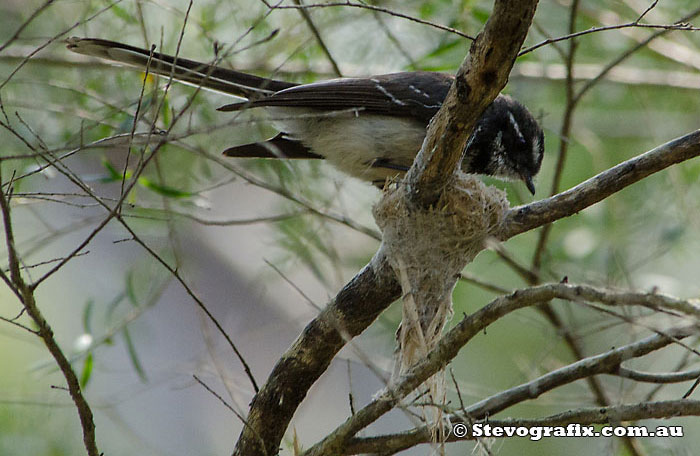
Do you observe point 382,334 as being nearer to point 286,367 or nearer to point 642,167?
point 286,367

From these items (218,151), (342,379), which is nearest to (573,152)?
(342,379)

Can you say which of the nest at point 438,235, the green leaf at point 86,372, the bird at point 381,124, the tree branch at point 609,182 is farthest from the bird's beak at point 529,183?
the green leaf at point 86,372

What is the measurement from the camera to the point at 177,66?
3521mm

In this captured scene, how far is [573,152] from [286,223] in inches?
127

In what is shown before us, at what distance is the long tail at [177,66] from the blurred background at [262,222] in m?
0.18

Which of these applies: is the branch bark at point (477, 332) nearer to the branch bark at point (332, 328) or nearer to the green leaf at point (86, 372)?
the branch bark at point (332, 328)

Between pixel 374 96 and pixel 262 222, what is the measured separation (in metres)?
1.09

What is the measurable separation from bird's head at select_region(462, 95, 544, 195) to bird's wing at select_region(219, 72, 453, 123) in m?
0.28

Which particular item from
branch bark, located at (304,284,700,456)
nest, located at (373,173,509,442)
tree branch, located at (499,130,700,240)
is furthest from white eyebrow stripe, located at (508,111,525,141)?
branch bark, located at (304,284,700,456)

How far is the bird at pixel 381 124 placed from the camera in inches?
160

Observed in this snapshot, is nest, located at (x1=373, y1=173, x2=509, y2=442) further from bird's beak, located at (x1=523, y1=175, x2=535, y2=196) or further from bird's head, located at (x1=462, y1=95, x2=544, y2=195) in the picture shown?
bird's beak, located at (x1=523, y1=175, x2=535, y2=196)

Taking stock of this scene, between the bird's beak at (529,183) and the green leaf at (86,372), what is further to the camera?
the bird's beak at (529,183)

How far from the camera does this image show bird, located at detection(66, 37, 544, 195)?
406 cm

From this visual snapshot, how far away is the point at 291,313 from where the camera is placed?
6.27 meters
